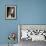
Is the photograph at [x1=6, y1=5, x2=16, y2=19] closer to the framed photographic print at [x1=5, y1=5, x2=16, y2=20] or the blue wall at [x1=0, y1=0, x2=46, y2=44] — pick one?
the framed photographic print at [x1=5, y1=5, x2=16, y2=20]

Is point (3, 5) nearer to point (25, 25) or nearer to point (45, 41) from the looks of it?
point (25, 25)

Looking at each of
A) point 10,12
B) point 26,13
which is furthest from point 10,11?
point 26,13

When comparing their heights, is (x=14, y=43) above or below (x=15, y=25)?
below

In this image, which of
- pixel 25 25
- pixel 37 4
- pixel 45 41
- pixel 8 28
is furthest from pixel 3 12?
pixel 45 41

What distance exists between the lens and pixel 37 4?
3943 mm

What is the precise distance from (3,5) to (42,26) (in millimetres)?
1327

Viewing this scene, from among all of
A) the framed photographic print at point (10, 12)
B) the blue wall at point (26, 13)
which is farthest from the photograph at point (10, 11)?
the blue wall at point (26, 13)

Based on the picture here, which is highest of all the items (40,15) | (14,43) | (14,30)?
(40,15)

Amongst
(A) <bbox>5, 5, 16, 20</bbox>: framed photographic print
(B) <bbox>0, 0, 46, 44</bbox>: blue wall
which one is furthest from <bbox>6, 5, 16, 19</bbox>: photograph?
(B) <bbox>0, 0, 46, 44</bbox>: blue wall

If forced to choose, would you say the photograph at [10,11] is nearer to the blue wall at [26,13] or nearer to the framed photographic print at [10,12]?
the framed photographic print at [10,12]

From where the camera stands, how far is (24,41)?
3732 mm

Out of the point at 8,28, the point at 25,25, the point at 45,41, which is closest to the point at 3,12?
the point at 8,28

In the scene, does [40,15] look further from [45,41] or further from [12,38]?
[12,38]

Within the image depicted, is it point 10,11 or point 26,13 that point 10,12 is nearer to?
point 10,11
